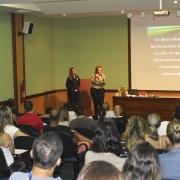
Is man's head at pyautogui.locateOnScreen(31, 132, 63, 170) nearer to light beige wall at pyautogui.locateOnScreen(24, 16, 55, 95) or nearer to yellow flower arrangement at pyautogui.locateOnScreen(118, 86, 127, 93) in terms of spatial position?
yellow flower arrangement at pyautogui.locateOnScreen(118, 86, 127, 93)

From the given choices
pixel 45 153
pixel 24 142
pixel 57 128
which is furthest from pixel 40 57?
pixel 45 153

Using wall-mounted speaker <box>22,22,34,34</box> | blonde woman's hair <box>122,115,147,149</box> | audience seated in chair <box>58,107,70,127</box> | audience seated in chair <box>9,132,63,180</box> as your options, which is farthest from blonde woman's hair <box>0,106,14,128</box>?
wall-mounted speaker <box>22,22,34,34</box>

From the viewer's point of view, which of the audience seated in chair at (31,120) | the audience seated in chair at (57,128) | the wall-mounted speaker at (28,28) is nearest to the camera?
the audience seated in chair at (57,128)

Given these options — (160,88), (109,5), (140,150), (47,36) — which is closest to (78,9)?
(109,5)

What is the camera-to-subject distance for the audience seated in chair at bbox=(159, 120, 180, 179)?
3.12 m

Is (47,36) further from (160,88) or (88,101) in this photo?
(160,88)

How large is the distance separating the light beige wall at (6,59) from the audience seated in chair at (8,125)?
4756mm

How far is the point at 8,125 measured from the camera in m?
4.97

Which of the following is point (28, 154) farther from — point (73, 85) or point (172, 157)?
point (73, 85)

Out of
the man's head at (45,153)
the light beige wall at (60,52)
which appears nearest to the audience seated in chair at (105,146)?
the man's head at (45,153)

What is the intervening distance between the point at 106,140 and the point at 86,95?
807 cm

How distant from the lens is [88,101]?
1153cm

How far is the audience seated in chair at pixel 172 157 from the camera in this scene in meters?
3.12

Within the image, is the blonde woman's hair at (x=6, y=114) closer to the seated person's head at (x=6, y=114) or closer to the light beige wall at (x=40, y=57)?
the seated person's head at (x=6, y=114)
